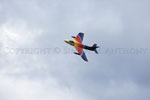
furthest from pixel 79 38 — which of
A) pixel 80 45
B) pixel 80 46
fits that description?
pixel 80 46

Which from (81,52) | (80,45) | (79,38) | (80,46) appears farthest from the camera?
(79,38)

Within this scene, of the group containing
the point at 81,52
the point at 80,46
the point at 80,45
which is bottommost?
the point at 81,52

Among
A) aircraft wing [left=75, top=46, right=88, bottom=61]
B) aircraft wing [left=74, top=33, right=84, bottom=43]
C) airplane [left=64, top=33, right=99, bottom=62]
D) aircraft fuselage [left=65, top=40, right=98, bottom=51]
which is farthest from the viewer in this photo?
aircraft wing [left=74, top=33, right=84, bottom=43]

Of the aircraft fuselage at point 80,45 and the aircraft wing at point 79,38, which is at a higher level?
the aircraft wing at point 79,38

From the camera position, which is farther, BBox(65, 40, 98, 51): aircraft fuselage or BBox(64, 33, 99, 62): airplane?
BBox(65, 40, 98, 51): aircraft fuselage

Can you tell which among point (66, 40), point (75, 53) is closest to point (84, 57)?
point (75, 53)

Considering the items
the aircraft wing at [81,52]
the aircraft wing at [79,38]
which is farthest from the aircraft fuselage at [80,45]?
the aircraft wing at [79,38]

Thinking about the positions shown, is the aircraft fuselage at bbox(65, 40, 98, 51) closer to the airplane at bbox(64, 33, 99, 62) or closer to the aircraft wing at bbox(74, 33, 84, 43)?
the airplane at bbox(64, 33, 99, 62)

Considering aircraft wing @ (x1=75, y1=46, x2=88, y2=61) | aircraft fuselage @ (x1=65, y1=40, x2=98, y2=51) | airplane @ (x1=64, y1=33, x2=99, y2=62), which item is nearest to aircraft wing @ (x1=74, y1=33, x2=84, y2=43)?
airplane @ (x1=64, y1=33, x2=99, y2=62)

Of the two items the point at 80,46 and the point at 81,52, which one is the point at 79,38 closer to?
the point at 80,46

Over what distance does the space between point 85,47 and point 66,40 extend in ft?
37.5

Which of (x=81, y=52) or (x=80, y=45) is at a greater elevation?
(x=80, y=45)

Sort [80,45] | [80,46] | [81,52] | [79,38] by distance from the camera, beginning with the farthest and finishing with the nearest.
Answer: [79,38] → [80,45] → [80,46] → [81,52]

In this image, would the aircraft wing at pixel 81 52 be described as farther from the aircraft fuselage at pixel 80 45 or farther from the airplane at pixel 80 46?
the aircraft fuselage at pixel 80 45
